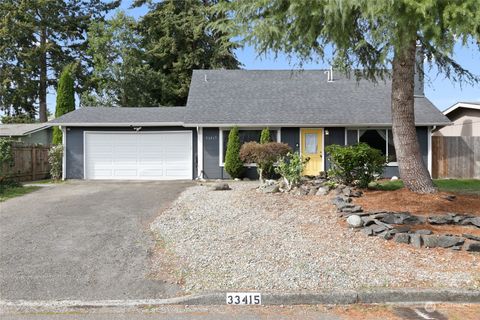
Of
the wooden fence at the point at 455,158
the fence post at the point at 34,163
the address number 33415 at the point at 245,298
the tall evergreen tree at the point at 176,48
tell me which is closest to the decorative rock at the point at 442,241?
the address number 33415 at the point at 245,298

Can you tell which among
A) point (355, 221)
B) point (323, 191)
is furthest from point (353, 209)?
point (323, 191)

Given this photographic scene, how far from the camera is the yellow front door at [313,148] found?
16609 millimetres

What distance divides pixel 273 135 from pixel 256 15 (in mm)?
9396

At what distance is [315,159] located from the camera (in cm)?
1667

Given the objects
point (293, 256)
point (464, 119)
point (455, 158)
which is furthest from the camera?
point (464, 119)

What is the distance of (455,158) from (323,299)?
14806 mm

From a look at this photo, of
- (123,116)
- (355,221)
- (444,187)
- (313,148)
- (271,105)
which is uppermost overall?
(271,105)

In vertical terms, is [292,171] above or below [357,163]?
below

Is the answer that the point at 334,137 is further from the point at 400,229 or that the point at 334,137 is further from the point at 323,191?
the point at 400,229

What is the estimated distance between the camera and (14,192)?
12.9 meters

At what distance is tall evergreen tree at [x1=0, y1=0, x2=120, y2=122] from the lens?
33.8 m

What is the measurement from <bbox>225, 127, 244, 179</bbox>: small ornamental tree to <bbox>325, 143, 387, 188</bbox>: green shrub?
6.45 m

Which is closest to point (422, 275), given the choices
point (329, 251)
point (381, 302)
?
point (381, 302)

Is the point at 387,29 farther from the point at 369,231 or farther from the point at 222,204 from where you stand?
the point at 222,204
